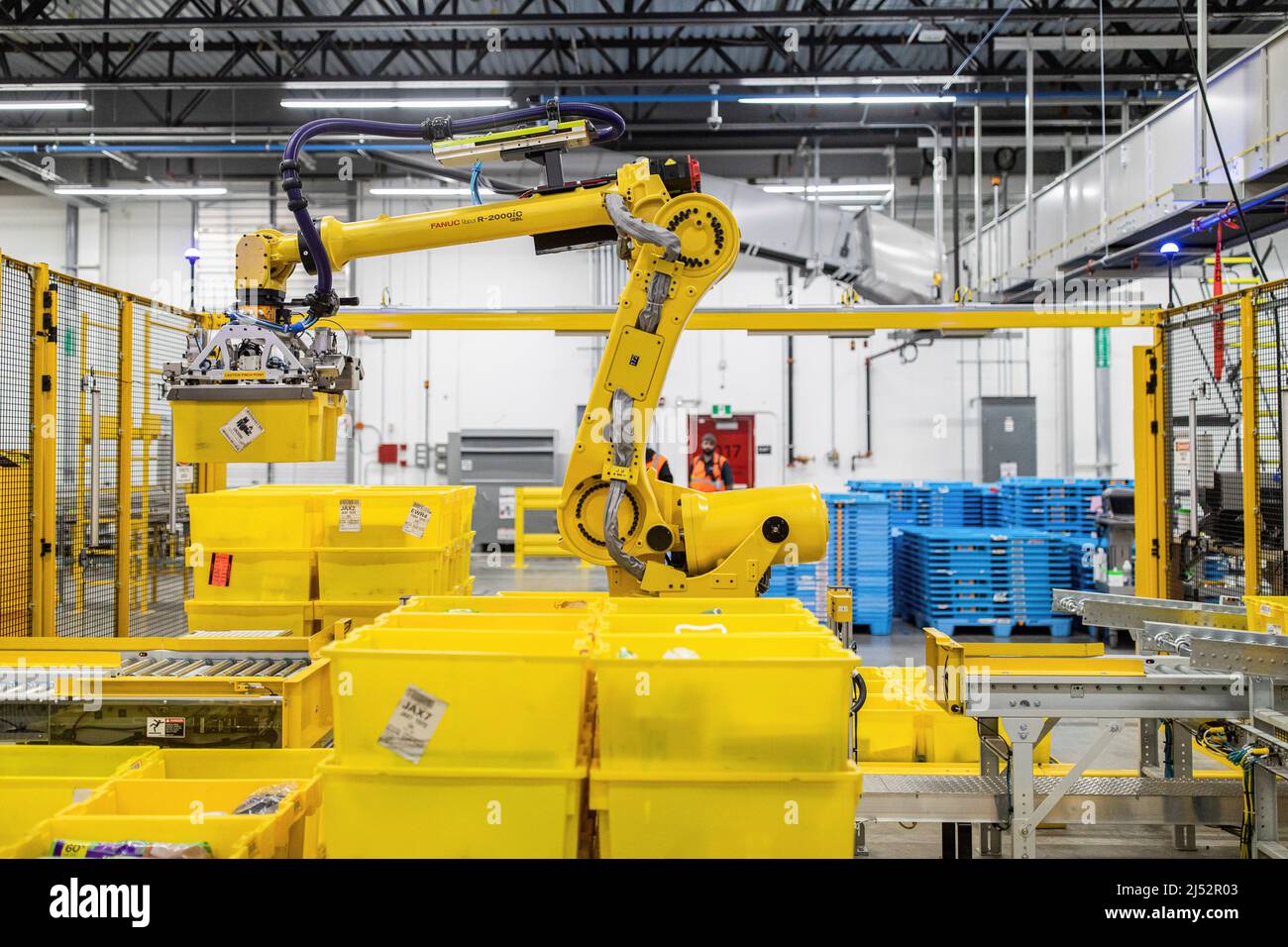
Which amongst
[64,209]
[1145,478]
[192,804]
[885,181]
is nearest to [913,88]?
[885,181]

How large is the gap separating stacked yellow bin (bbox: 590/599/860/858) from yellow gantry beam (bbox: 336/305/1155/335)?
4279mm

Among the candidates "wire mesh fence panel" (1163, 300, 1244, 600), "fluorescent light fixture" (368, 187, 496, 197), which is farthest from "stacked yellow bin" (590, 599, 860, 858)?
"fluorescent light fixture" (368, 187, 496, 197)

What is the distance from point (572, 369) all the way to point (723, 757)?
13548 mm

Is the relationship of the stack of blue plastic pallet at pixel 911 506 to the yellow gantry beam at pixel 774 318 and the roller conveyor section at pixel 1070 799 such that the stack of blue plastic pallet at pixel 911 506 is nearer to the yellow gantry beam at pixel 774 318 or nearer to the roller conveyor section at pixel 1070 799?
the yellow gantry beam at pixel 774 318

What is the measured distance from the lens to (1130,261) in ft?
27.8

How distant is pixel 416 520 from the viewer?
4.71 metres

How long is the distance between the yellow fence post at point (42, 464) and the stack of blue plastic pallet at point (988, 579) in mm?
7751

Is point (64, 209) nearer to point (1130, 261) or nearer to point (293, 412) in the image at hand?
point (293, 412)

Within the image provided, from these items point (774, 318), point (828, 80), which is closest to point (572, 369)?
point (828, 80)

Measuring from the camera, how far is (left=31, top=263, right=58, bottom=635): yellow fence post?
15.3ft

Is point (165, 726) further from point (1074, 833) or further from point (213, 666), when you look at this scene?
point (1074, 833)

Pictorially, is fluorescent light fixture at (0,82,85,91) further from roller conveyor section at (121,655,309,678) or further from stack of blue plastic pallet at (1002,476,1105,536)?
stack of blue plastic pallet at (1002,476,1105,536)

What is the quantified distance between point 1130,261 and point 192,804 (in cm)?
952

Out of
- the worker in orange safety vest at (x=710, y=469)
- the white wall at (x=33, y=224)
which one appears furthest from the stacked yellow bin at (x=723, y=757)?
the white wall at (x=33, y=224)
